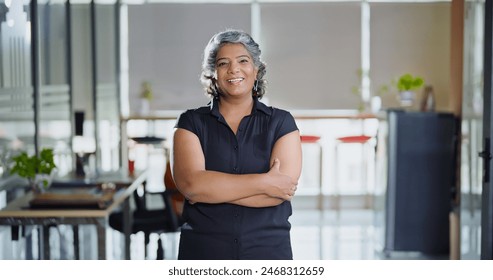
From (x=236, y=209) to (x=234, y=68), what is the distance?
32 cm

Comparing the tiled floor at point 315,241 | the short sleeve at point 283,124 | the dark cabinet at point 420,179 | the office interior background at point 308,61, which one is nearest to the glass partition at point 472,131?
the dark cabinet at point 420,179

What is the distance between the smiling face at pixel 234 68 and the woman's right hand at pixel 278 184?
0.19 meters

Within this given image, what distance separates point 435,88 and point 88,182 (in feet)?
12.7

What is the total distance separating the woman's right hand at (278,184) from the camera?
189cm

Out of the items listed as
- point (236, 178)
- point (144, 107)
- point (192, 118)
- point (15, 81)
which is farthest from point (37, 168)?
point (144, 107)

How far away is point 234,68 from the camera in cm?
189

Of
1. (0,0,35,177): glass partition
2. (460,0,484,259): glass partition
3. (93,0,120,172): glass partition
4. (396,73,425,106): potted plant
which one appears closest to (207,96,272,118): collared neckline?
(0,0,35,177): glass partition

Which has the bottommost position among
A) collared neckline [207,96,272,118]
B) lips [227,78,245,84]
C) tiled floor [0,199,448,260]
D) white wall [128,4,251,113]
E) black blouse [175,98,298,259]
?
tiled floor [0,199,448,260]

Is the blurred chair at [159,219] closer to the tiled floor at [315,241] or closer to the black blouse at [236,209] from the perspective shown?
the tiled floor at [315,241]

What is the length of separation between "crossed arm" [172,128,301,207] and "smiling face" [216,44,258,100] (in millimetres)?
141

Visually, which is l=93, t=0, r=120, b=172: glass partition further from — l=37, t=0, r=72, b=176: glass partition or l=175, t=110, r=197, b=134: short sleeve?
l=175, t=110, r=197, b=134: short sleeve

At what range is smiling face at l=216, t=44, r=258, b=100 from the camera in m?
1.90
